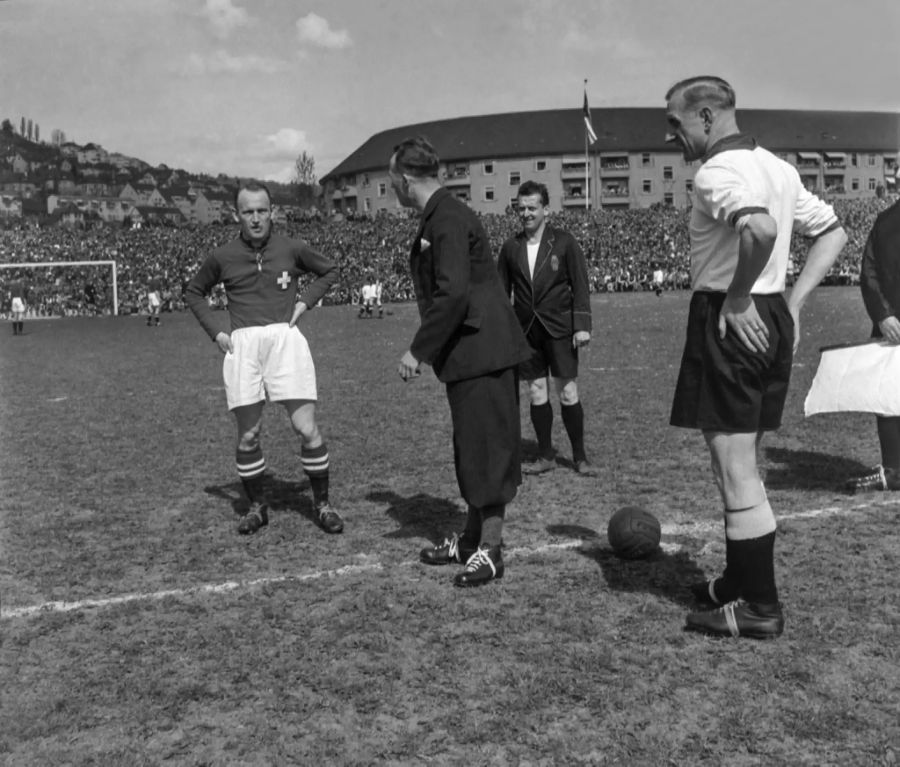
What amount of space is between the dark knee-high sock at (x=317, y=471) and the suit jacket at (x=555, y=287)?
2490 millimetres

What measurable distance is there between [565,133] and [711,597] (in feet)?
371

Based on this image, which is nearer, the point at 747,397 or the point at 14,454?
the point at 747,397

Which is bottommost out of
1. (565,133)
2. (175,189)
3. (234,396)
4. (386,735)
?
(386,735)

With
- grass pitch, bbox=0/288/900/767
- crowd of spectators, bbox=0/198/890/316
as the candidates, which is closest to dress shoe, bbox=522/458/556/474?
grass pitch, bbox=0/288/900/767

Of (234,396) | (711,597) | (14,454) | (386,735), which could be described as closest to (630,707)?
(386,735)

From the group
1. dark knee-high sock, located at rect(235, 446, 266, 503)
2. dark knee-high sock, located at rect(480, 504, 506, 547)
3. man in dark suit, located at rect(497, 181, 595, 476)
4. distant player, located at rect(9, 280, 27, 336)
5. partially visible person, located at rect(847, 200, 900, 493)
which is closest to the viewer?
dark knee-high sock, located at rect(480, 504, 506, 547)

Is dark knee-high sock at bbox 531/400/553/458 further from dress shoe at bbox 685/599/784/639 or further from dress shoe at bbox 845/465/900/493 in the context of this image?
dress shoe at bbox 685/599/784/639

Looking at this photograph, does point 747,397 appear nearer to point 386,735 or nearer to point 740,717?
point 740,717

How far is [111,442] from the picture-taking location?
10.3 meters

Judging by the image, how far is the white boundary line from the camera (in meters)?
4.92

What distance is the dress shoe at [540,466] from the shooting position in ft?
26.9

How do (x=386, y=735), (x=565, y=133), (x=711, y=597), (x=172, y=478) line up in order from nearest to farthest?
1. (x=386, y=735)
2. (x=711, y=597)
3. (x=172, y=478)
4. (x=565, y=133)

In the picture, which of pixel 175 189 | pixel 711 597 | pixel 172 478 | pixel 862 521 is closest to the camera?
pixel 711 597

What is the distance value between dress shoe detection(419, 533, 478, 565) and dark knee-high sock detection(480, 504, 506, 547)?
0.81ft
